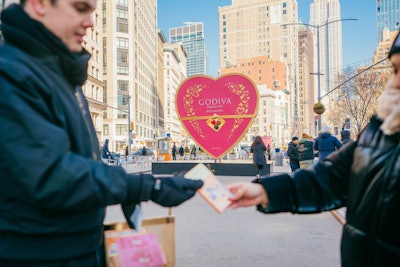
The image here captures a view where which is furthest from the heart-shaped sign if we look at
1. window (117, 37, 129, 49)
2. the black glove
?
window (117, 37, 129, 49)

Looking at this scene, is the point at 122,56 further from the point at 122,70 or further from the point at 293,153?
the point at 293,153

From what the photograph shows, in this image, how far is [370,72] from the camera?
104 feet

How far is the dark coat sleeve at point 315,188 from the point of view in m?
1.75

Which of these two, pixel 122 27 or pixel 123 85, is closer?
pixel 123 85

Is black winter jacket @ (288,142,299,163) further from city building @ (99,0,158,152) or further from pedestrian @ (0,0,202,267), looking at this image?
city building @ (99,0,158,152)

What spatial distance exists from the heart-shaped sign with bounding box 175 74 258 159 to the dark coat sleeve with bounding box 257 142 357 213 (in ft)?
43.7

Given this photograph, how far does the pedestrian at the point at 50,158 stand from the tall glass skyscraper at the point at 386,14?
672ft

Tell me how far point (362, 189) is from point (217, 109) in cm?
1419

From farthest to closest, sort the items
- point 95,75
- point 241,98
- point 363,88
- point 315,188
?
point 95,75, point 363,88, point 241,98, point 315,188

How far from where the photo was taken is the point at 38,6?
143cm

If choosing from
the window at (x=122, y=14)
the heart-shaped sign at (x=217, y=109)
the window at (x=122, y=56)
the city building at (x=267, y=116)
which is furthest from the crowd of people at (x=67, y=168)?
the city building at (x=267, y=116)

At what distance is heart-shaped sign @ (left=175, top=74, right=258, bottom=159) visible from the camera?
1524cm

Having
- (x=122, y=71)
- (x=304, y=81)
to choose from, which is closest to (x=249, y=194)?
(x=122, y=71)

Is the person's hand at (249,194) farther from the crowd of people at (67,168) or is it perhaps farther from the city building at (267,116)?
the city building at (267,116)
